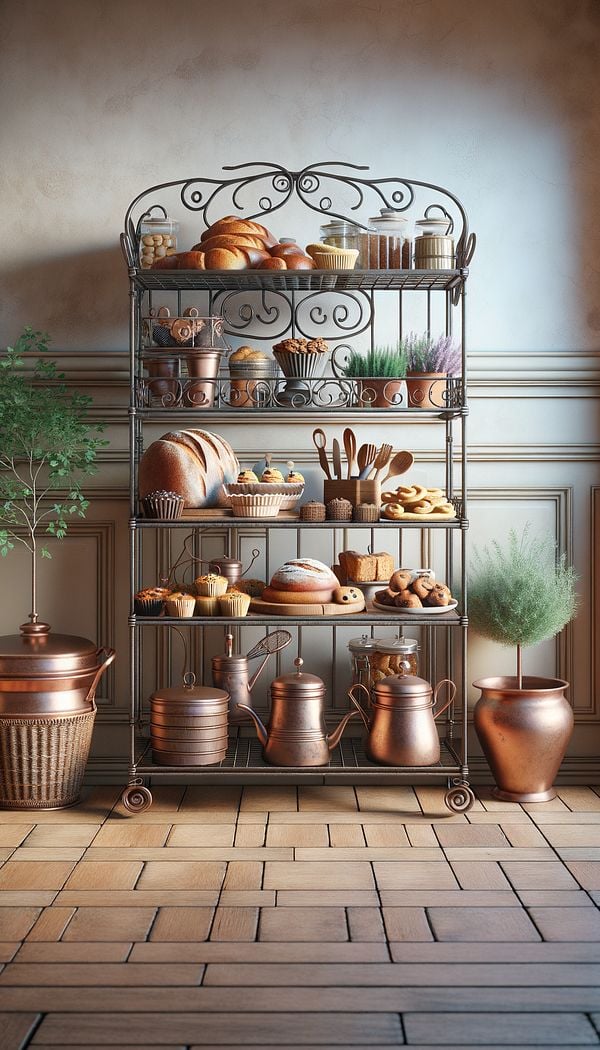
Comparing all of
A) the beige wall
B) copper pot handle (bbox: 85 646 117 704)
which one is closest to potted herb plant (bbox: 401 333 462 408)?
the beige wall

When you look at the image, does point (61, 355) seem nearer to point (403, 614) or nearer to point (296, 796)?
point (403, 614)

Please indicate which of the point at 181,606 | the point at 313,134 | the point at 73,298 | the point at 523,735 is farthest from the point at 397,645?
the point at 313,134

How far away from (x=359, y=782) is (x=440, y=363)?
1612mm

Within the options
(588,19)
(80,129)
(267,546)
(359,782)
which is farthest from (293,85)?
(359,782)

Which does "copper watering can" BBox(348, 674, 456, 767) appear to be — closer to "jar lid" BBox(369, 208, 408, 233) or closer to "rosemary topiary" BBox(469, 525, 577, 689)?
"rosemary topiary" BBox(469, 525, 577, 689)

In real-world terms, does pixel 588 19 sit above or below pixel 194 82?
above

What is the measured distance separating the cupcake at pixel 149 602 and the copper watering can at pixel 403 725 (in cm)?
75

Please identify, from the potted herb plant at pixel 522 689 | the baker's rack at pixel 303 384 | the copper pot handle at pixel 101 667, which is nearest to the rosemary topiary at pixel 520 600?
the potted herb plant at pixel 522 689

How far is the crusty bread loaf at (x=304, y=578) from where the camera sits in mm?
3611

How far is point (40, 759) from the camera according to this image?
359cm

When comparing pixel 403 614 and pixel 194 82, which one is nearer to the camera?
pixel 403 614

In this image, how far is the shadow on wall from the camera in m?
4.05

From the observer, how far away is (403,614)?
3.59 metres

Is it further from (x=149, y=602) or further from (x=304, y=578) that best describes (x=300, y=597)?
(x=149, y=602)
